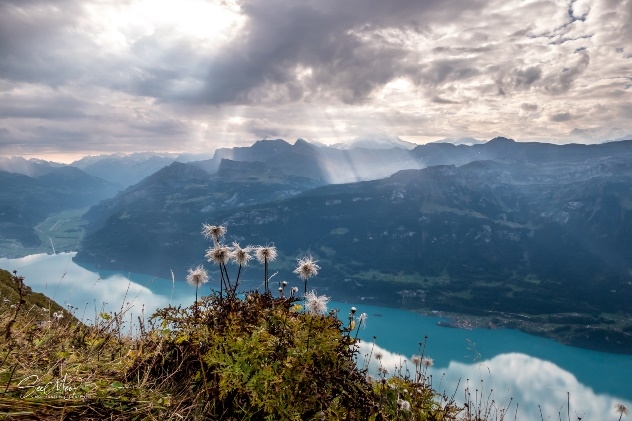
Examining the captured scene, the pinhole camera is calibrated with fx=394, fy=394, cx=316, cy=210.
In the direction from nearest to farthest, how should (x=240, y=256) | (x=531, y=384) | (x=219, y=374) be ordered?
(x=219, y=374) → (x=240, y=256) → (x=531, y=384)

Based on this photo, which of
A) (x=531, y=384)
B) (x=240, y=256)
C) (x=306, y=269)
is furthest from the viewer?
(x=531, y=384)

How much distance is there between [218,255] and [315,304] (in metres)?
2.00

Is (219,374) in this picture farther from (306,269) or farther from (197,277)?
(197,277)

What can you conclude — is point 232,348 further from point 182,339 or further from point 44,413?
point 44,413

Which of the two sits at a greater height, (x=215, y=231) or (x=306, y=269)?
(x=215, y=231)

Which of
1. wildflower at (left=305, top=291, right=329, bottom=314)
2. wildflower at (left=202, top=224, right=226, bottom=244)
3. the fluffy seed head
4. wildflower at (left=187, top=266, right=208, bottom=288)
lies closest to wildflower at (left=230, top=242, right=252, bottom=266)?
wildflower at (left=202, top=224, right=226, bottom=244)

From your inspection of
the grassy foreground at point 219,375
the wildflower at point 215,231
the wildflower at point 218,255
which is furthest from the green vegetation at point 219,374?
the wildflower at point 215,231

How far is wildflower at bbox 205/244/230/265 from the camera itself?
6000mm

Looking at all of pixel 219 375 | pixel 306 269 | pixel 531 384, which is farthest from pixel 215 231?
pixel 531 384

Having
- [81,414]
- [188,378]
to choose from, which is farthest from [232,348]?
[81,414]

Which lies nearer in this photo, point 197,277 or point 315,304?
point 315,304

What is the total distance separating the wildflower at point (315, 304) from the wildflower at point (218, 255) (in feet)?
5.25

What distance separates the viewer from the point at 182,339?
14.4 ft

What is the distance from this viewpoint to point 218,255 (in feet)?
20.1
